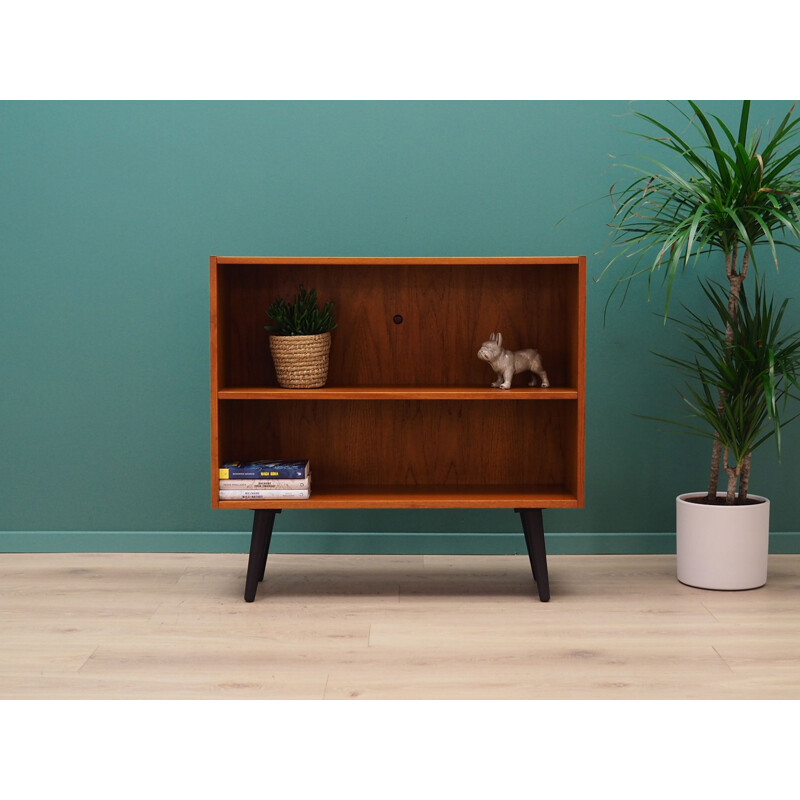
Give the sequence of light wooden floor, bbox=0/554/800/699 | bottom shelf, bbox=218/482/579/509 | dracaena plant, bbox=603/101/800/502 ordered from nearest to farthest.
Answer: light wooden floor, bbox=0/554/800/699 < dracaena plant, bbox=603/101/800/502 < bottom shelf, bbox=218/482/579/509

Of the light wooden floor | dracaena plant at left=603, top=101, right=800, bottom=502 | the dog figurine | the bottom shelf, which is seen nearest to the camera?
the light wooden floor

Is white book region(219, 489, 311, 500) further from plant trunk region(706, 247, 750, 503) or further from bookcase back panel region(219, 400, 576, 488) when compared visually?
plant trunk region(706, 247, 750, 503)

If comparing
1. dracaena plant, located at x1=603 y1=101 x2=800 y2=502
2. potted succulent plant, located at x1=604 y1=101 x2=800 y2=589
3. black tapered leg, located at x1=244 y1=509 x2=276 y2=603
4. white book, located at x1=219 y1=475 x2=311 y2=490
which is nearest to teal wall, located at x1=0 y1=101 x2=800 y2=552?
potted succulent plant, located at x1=604 y1=101 x2=800 y2=589

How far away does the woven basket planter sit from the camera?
276cm

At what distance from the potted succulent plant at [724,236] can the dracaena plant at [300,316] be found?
927 millimetres

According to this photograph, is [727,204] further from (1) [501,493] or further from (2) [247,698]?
(2) [247,698]

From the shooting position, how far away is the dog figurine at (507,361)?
2.81 meters

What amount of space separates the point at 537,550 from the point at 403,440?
0.61m

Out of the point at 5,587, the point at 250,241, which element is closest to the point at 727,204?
the point at 250,241

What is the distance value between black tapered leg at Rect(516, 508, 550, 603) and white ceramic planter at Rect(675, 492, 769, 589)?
0.49 m

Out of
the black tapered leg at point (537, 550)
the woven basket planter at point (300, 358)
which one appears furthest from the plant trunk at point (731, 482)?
the woven basket planter at point (300, 358)

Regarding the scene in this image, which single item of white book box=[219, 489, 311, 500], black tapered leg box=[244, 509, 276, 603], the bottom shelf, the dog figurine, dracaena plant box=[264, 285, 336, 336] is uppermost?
dracaena plant box=[264, 285, 336, 336]

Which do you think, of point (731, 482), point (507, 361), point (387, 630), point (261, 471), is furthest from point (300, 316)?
point (731, 482)

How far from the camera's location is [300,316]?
279cm
